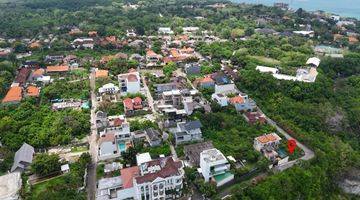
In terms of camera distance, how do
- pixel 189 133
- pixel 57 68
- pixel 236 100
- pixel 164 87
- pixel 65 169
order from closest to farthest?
1. pixel 65 169
2. pixel 189 133
3. pixel 236 100
4. pixel 164 87
5. pixel 57 68

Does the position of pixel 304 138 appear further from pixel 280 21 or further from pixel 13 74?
pixel 280 21

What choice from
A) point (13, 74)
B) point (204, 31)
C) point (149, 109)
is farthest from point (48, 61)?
point (204, 31)

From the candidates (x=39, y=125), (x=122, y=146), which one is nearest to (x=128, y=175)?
(x=122, y=146)

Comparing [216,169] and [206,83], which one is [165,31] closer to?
[206,83]

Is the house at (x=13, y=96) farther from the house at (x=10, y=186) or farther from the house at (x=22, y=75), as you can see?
the house at (x=10, y=186)

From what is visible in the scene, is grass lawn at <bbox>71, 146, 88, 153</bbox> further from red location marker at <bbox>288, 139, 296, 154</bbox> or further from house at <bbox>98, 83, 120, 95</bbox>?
red location marker at <bbox>288, 139, 296, 154</bbox>

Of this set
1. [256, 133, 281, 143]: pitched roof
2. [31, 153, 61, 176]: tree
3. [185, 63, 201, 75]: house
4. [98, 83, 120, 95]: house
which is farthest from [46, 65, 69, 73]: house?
[256, 133, 281, 143]: pitched roof

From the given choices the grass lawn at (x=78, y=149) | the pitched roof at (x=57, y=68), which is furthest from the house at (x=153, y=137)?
the pitched roof at (x=57, y=68)
